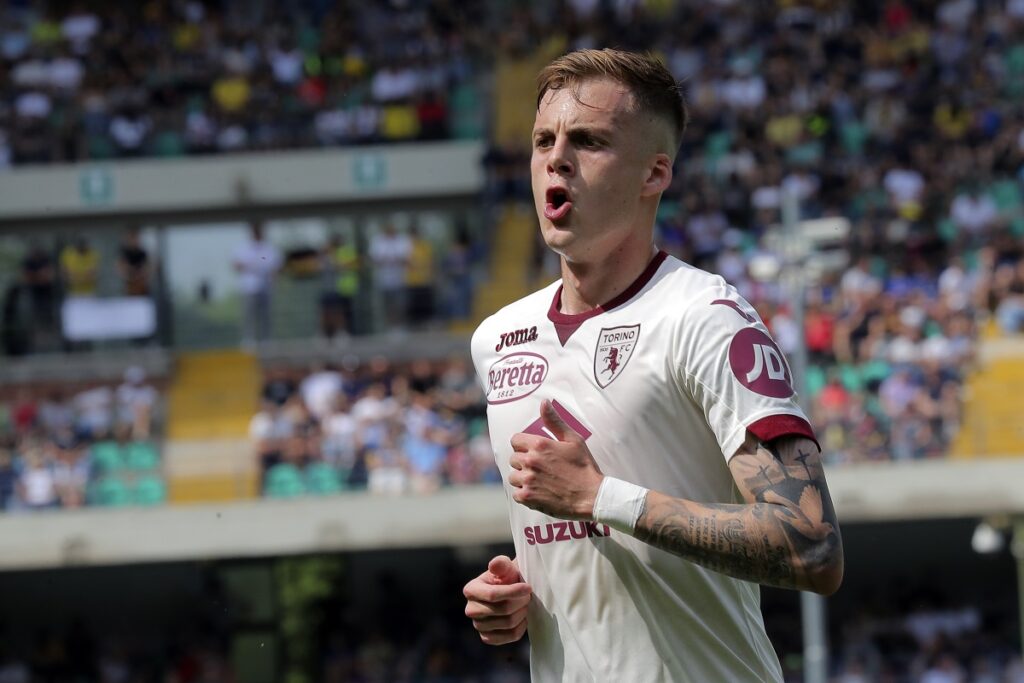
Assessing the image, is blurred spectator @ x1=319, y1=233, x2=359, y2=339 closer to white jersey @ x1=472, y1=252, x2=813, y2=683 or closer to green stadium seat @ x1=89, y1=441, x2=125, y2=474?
green stadium seat @ x1=89, y1=441, x2=125, y2=474

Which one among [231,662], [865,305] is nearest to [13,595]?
[231,662]

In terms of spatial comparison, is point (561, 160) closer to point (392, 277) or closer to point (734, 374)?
point (734, 374)

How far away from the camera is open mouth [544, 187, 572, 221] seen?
3547mm

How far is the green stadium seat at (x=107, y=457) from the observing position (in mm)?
18031

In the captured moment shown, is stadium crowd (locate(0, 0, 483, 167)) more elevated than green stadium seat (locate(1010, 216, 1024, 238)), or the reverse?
stadium crowd (locate(0, 0, 483, 167))

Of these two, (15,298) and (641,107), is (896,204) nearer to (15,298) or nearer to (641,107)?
(15,298)

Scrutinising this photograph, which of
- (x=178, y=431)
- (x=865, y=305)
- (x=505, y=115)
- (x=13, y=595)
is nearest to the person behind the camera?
(x=865, y=305)

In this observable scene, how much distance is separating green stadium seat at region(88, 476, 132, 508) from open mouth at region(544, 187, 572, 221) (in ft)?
50.3

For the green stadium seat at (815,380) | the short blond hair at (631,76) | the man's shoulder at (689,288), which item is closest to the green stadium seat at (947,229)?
the green stadium seat at (815,380)

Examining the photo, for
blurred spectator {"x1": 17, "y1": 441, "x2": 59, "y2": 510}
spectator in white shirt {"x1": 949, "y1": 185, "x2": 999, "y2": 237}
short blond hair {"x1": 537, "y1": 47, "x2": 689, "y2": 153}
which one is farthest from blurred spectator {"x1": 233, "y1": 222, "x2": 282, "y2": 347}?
short blond hair {"x1": 537, "y1": 47, "x2": 689, "y2": 153}

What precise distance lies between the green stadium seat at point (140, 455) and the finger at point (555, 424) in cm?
1535

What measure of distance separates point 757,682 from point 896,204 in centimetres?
1767

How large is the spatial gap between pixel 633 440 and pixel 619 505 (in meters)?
0.24

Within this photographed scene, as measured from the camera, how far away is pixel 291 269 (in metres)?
20.9
